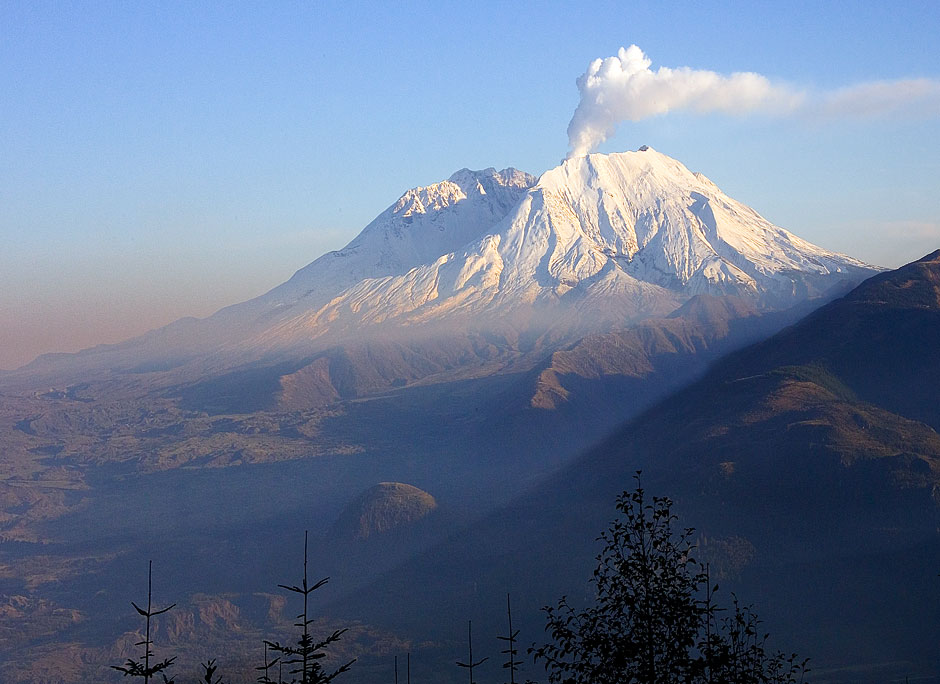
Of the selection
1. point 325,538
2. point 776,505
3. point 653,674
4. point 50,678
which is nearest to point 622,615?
point 653,674

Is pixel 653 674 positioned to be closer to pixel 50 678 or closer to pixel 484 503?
pixel 50 678

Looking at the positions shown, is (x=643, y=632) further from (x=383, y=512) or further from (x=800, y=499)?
(x=383, y=512)

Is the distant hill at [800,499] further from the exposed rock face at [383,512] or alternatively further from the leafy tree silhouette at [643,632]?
the leafy tree silhouette at [643,632]

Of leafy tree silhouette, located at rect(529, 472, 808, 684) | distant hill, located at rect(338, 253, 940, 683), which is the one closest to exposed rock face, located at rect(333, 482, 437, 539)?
distant hill, located at rect(338, 253, 940, 683)

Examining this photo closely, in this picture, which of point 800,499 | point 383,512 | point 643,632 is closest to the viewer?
point 643,632

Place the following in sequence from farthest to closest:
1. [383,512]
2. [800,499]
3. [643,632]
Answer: [383,512] → [800,499] → [643,632]

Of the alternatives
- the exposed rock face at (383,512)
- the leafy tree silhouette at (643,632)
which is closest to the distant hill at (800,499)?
the exposed rock face at (383,512)

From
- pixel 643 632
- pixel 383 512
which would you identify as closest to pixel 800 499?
pixel 383 512

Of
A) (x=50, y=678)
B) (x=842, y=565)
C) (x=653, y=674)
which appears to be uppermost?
(x=653, y=674)

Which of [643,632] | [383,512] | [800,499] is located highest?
[643,632]
